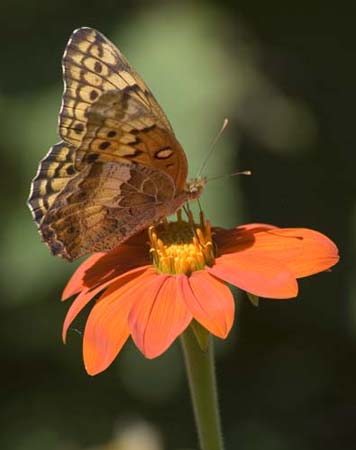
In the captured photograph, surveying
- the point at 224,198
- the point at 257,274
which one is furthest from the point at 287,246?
the point at 224,198

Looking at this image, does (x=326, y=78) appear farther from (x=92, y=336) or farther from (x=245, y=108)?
(x=92, y=336)

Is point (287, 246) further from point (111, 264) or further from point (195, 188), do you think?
point (111, 264)

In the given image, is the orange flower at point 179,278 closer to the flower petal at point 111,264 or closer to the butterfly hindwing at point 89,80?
the flower petal at point 111,264

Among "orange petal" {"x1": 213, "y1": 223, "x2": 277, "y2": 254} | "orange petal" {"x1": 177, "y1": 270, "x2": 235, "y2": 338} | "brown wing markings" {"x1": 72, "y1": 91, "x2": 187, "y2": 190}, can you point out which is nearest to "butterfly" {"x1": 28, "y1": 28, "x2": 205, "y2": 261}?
"brown wing markings" {"x1": 72, "y1": 91, "x2": 187, "y2": 190}

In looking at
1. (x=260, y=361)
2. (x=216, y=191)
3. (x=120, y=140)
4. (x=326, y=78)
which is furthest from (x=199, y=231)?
(x=326, y=78)

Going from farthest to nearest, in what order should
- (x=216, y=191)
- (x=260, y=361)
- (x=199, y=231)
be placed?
(x=260, y=361), (x=216, y=191), (x=199, y=231)
